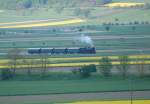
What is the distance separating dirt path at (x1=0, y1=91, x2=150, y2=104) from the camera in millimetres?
9289

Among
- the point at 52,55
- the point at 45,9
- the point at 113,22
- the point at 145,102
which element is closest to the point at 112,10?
the point at 113,22

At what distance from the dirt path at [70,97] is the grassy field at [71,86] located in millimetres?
435

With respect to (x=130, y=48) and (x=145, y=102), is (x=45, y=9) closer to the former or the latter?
(x=130, y=48)

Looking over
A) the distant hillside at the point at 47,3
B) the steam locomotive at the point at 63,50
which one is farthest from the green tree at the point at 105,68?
the distant hillside at the point at 47,3

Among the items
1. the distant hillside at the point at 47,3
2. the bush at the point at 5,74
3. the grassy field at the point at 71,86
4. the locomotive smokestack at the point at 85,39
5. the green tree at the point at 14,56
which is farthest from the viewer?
the distant hillside at the point at 47,3

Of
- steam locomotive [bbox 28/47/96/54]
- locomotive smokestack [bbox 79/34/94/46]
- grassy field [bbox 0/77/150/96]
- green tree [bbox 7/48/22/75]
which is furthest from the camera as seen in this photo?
locomotive smokestack [bbox 79/34/94/46]

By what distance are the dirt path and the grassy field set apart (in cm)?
43

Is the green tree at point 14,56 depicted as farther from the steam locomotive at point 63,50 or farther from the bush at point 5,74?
the steam locomotive at point 63,50

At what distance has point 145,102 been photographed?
8867 mm

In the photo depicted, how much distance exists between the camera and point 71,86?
36.1ft

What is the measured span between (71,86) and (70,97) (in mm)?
1319

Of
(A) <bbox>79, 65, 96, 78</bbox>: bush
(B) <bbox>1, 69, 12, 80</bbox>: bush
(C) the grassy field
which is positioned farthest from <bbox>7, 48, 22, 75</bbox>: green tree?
(A) <bbox>79, 65, 96, 78</bbox>: bush

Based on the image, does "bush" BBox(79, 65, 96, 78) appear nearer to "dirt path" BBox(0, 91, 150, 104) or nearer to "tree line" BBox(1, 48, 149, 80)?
"tree line" BBox(1, 48, 149, 80)

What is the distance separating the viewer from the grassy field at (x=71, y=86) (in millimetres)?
10484
